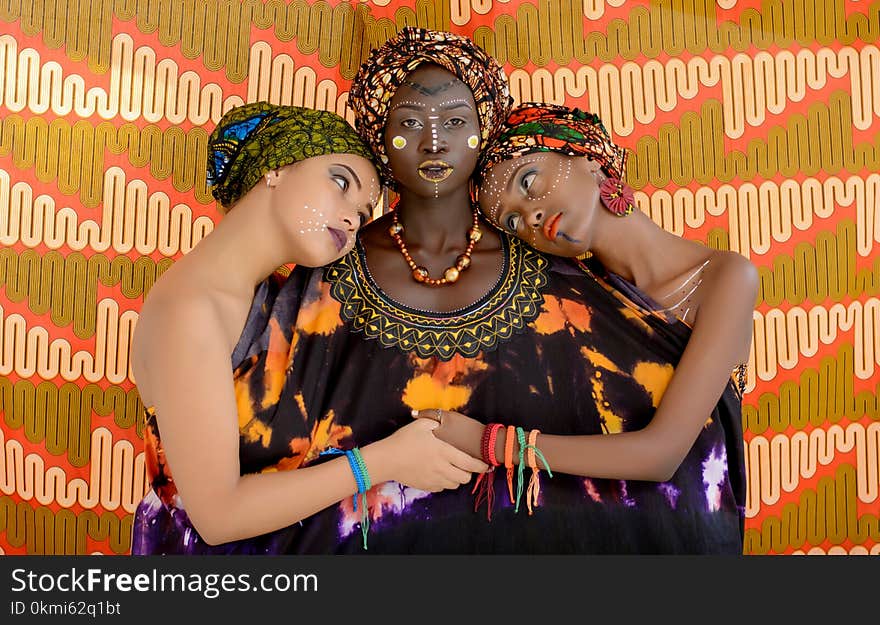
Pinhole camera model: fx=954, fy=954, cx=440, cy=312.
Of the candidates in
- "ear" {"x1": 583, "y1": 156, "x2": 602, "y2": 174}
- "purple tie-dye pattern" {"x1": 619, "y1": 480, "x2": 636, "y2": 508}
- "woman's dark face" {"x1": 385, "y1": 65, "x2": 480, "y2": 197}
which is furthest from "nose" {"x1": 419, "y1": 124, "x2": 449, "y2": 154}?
"purple tie-dye pattern" {"x1": 619, "y1": 480, "x2": 636, "y2": 508}

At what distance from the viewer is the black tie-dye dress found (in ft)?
6.73

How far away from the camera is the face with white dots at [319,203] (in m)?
2.02

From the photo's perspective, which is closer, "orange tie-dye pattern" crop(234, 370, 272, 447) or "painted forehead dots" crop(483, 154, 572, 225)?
"orange tie-dye pattern" crop(234, 370, 272, 447)

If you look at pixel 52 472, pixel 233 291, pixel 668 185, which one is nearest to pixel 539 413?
pixel 233 291

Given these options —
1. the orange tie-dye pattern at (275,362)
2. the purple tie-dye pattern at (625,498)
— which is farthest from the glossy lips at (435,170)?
the purple tie-dye pattern at (625,498)

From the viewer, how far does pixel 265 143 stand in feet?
6.95

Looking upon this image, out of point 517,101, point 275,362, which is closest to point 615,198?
point 275,362

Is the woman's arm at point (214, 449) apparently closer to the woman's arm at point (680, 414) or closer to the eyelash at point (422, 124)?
the woman's arm at point (680, 414)

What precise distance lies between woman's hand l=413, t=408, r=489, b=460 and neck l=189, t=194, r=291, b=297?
472 mm

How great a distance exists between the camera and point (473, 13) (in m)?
3.23

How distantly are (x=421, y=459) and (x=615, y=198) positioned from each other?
2.49ft

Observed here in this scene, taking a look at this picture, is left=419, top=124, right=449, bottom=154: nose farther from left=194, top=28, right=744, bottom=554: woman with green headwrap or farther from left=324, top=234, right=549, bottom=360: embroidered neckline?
left=324, top=234, right=549, bottom=360: embroidered neckline

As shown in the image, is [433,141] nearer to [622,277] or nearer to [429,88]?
[429,88]

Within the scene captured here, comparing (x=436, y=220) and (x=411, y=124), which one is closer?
Result: (x=411, y=124)
